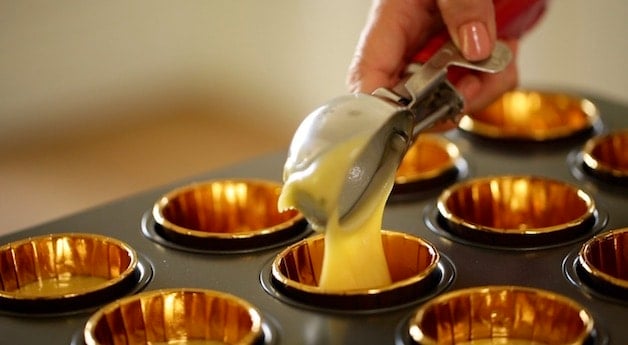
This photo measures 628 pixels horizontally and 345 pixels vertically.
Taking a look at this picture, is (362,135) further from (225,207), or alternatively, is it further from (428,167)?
(428,167)

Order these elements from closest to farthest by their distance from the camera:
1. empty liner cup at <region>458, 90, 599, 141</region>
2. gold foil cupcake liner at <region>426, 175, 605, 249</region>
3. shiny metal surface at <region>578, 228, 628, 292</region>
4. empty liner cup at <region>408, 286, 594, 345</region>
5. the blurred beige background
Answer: empty liner cup at <region>408, 286, 594, 345</region> → shiny metal surface at <region>578, 228, 628, 292</region> → gold foil cupcake liner at <region>426, 175, 605, 249</region> → empty liner cup at <region>458, 90, 599, 141</region> → the blurred beige background

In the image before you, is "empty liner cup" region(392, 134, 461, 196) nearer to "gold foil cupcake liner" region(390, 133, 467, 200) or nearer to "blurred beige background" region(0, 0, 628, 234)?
Result: "gold foil cupcake liner" region(390, 133, 467, 200)

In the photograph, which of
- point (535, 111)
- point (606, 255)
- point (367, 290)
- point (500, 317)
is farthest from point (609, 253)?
point (535, 111)

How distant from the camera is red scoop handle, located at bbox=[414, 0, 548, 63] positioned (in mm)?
1353

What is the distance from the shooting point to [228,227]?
1.33 m

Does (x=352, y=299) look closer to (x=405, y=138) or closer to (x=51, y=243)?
(x=405, y=138)

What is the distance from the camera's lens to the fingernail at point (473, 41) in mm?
1266

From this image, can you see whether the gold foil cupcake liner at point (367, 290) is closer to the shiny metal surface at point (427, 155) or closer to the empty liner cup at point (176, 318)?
the empty liner cup at point (176, 318)

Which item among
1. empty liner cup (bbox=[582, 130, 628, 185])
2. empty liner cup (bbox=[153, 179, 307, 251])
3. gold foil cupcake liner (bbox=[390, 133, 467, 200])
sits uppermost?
empty liner cup (bbox=[153, 179, 307, 251])

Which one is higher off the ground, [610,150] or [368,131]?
[368,131]

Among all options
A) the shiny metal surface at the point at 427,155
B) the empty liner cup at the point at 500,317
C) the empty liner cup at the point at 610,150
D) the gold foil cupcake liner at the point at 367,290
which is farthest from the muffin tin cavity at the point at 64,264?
the empty liner cup at the point at 610,150

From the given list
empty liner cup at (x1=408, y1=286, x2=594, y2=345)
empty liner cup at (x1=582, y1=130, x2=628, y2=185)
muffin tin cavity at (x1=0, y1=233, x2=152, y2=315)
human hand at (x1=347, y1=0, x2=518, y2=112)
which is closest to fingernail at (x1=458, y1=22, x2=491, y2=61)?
human hand at (x1=347, y1=0, x2=518, y2=112)

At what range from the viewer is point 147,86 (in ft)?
9.78

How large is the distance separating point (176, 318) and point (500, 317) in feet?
1.00
